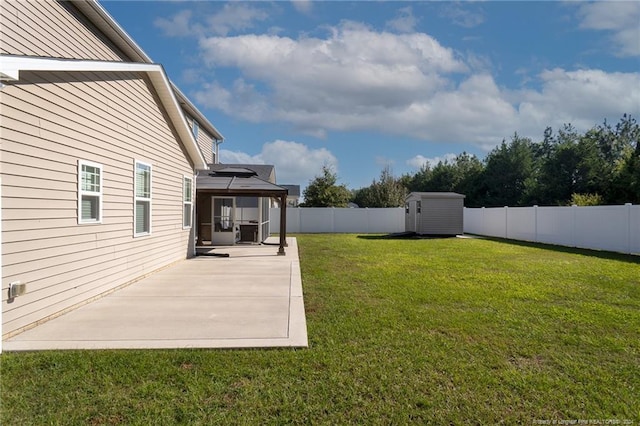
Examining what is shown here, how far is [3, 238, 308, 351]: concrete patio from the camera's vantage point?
396 cm

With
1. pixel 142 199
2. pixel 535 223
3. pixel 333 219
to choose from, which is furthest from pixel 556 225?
pixel 142 199

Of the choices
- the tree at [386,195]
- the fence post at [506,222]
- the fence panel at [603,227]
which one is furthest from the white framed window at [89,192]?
the tree at [386,195]

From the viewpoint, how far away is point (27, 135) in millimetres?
4234

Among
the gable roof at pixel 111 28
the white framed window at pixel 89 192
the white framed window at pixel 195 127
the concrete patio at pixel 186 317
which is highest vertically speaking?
the white framed window at pixel 195 127

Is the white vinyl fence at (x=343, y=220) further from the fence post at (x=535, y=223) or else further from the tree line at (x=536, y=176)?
the fence post at (x=535, y=223)

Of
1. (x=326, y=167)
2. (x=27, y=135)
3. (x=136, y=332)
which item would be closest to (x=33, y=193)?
(x=27, y=135)

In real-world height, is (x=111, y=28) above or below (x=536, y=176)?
below

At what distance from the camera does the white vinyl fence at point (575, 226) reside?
12734mm

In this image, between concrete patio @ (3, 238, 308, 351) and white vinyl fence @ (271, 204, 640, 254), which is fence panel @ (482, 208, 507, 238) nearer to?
white vinyl fence @ (271, 204, 640, 254)

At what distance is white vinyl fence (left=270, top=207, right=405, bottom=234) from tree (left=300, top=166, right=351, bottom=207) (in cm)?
313

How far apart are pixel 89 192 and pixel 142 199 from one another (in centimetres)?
206

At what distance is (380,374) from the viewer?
10.7 feet

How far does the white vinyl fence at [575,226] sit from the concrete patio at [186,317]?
39.0ft

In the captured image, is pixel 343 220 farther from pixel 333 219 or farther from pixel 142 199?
pixel 142 199
